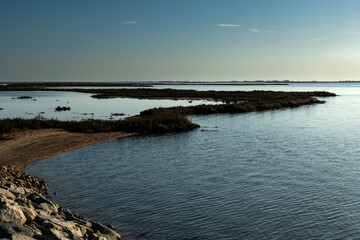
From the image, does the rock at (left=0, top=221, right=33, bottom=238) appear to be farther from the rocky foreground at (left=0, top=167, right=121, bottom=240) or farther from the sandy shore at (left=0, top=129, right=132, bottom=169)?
the sandy shore at (left=0, top=129, right=132, bottom=169)

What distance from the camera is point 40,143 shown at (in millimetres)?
25312

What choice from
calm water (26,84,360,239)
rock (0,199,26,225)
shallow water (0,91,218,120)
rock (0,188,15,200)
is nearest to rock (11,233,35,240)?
rock (0,199,26,225)

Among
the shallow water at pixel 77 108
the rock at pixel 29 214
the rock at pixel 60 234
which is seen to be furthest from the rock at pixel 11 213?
the shallow water at pixel 77 108

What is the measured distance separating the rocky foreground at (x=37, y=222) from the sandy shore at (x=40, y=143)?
8.92 meters

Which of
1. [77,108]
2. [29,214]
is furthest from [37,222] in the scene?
[77,108]

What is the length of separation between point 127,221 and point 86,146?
15.2 metres

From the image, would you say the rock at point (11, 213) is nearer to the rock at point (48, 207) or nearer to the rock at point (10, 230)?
the rock at point (10, 230)

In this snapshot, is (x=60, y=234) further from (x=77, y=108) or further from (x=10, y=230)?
(x=77, y=108)

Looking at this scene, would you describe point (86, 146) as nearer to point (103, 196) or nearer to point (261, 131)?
point (103, 196)

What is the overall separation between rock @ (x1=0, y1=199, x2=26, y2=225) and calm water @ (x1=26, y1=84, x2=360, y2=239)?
138 inches

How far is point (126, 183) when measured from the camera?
16.6 meters

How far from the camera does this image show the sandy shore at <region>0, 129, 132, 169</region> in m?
21.0

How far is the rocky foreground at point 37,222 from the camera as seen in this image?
796 centimetres

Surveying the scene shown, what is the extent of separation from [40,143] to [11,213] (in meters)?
17.9
